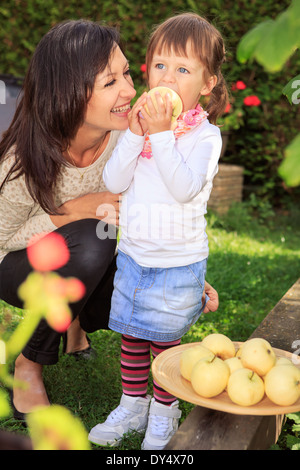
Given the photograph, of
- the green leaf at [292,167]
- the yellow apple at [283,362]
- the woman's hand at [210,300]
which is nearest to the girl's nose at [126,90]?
the woman's hand at [210,300]

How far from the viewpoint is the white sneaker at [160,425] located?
6.33 feet

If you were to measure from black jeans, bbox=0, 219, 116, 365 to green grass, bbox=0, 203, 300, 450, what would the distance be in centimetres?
15

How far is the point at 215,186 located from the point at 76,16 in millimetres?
2479

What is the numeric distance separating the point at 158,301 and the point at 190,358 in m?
0.39

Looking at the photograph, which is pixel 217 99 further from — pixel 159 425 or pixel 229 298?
pixel 229 298

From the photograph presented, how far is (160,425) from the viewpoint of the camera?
6.44ft

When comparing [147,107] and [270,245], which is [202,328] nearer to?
[147,107]

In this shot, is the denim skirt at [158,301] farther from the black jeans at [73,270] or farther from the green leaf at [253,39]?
the green leaf at [253,39]

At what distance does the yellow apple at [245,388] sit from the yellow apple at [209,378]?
0.02 metres

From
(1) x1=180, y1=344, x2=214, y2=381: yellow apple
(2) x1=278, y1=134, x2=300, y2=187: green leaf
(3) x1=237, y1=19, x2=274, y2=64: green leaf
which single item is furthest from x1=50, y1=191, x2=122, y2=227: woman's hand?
(2) x1=278, y1=134, x2=300, y2=187: green leaf

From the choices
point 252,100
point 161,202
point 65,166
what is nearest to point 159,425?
point 161,202

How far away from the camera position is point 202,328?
3061mm

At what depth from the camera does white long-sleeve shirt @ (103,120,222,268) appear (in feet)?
6.36

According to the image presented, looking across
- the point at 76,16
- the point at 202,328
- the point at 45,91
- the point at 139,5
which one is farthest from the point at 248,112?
the point at 45,91
